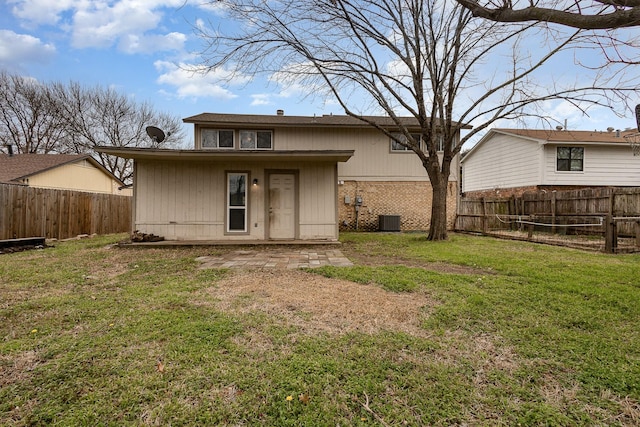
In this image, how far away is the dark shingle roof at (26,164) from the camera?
14241 millimetres

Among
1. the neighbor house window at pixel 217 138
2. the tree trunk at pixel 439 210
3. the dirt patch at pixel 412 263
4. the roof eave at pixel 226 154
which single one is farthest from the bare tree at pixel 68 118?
the dirt patch at pixel 412 263

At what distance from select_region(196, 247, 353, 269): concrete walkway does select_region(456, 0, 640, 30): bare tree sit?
4211 millimetres

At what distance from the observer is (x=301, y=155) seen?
26.3 feet

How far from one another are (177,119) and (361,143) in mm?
20597

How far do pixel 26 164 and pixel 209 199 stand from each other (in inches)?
530

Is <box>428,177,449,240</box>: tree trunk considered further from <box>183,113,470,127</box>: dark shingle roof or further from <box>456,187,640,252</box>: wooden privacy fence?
<box>183,113,470,127</box>: dark shingle roof

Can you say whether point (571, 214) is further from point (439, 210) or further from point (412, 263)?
point (412, 263)

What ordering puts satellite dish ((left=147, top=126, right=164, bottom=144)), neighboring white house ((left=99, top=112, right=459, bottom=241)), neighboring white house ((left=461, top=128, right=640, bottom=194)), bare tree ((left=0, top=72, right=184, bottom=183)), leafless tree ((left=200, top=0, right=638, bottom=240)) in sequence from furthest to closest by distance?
1. bare tree ((left=0, top=72, right=184, bottom=183))
2. neighboring white house ((left=461, top=128, right=640, bottom=194))
3. satellite dish ((left=147, top=126, right=164, bottom=144))
4. neighboring white house ((left=99, top=112, right=459, bottom=241))
5. leafless tree ((left=200, top=0, right=638, bottom=240))

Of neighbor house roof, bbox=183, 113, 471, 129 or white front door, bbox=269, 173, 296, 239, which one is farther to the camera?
neighbor house roof, bbox=183, 113, 471, 129

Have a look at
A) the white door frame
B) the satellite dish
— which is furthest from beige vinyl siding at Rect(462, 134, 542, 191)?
the satellite dish

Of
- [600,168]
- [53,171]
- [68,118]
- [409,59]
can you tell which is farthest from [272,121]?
[68,118]

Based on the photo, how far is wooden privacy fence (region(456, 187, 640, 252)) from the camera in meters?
7.98

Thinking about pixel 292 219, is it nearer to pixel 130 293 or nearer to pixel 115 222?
pixel 130 293

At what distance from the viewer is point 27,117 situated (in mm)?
21047
